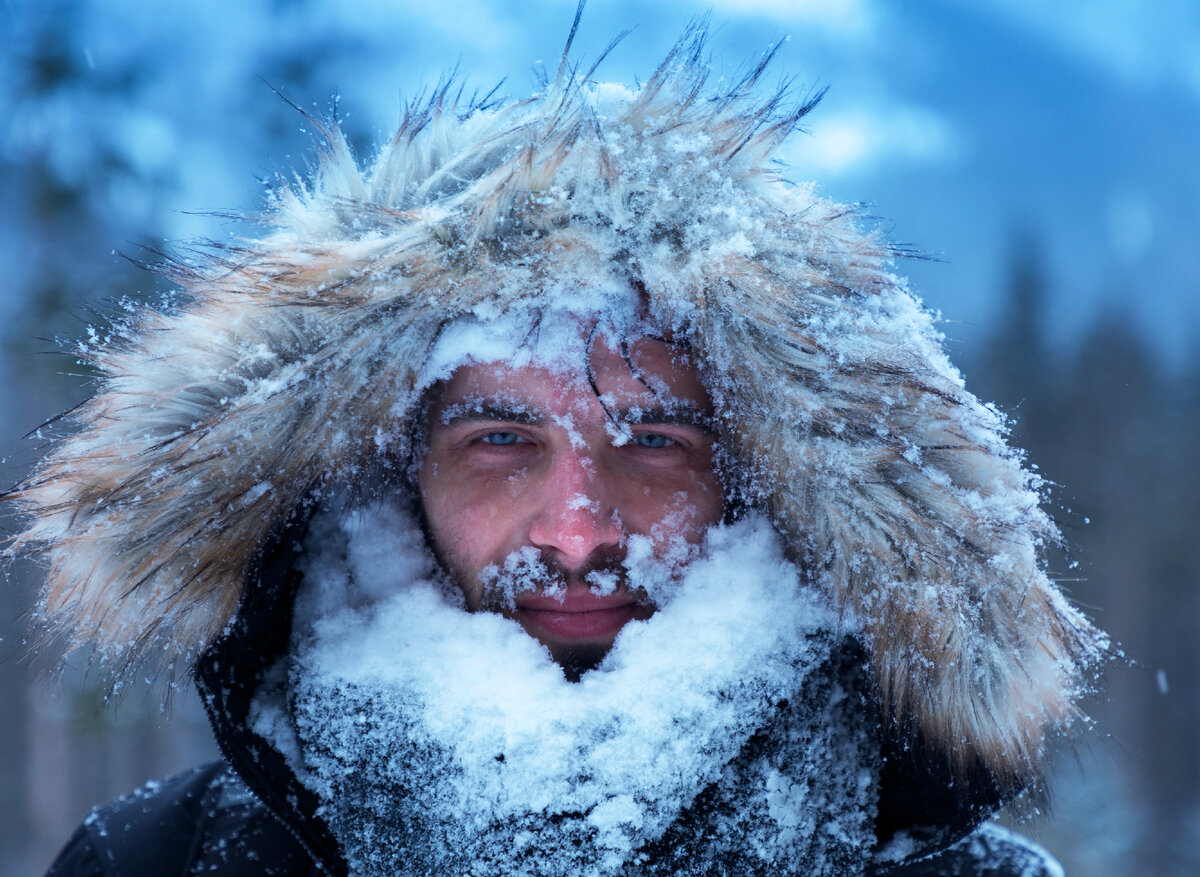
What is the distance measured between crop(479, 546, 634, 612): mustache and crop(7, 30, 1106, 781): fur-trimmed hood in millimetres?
308

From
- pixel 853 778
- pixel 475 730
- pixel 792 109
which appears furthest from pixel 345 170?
pixel 853 778

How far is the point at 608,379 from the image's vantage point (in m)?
1.46

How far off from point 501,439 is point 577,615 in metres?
0.38

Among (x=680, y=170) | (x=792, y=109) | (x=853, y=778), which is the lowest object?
(x=853, y=778)

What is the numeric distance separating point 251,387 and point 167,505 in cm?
25

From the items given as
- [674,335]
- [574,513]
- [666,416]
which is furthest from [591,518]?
[674,335]

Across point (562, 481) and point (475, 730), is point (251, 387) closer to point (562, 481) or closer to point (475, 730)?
point (562, 481)

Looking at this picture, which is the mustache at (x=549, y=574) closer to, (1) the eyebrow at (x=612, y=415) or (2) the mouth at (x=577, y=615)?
(2) the mouth at (x=577, y=615)

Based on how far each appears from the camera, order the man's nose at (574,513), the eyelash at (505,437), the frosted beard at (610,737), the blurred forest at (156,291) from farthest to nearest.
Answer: the blurred forest at (156,291) < the eyelash at (505,437) < the man's nose at (574,513) < the frosted beard at (610,737)

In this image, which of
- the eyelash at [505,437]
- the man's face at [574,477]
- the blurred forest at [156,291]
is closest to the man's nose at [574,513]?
the man's face at [574,477]

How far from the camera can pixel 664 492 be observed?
1534 millimetres

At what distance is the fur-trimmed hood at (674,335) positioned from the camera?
1.33 meters

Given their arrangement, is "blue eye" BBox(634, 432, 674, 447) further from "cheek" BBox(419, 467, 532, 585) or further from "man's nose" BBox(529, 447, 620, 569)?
"cheek" BBox(419, 467, 532, 585)

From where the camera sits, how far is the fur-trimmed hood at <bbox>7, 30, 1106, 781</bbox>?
1326 mm
